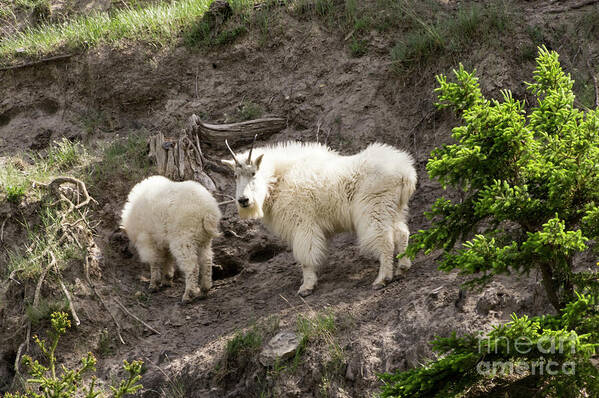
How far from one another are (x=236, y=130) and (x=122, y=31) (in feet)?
11.8

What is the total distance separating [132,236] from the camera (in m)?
9.05

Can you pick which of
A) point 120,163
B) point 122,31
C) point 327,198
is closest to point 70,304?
point 120,163

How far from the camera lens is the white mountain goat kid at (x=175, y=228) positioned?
27.8ft

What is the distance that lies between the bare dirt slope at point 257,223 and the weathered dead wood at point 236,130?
0.21 meters

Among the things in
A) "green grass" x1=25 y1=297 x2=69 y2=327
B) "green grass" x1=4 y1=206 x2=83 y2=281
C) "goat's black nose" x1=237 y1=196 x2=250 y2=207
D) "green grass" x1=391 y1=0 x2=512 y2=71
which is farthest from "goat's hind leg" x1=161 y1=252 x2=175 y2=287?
"green grass" x1=391 y1=0 x2=512 y2=71

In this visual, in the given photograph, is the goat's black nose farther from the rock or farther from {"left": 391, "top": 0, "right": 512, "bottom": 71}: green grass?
{"left": 391, "top": 0, "right": 512, "bottom": 71}: green grass

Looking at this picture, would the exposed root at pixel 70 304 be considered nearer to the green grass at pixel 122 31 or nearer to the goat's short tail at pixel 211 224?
the goat's short tail at pixel 211 224

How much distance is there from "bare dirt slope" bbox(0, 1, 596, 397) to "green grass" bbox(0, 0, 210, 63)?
1.08 feet

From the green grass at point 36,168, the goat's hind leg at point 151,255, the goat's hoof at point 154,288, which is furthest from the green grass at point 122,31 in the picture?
the goat's hoof at point 154,288

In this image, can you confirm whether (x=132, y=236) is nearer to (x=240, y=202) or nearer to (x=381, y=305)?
(x=240, y=202)

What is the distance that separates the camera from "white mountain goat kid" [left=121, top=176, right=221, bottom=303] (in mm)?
8461

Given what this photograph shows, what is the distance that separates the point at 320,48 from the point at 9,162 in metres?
5.55

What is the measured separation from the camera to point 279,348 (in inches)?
263

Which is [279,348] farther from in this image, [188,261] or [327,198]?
[188,261]
